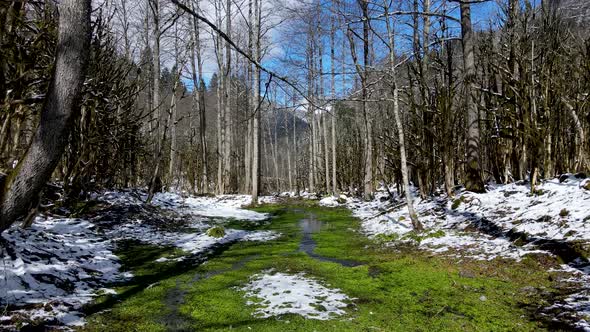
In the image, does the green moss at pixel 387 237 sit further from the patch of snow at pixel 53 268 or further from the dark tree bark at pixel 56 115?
the dark tree bark at pixel 56 115

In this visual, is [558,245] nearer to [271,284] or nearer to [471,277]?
[471,277]

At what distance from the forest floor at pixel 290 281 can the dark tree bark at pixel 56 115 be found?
1.65m

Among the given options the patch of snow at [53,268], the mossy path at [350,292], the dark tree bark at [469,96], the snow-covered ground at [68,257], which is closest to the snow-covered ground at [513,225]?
the mossy path at [350,292]

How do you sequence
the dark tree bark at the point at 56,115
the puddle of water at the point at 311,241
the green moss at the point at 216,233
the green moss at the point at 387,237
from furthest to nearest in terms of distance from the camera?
1. the green moss at the point at 216,233
2. the green moss at the point at 387,237
3. the puddle of water at the point at 311,241
4. the dark tree bark at the point at 56,115

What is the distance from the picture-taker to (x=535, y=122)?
7.45 meters

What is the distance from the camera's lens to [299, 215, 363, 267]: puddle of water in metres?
6.63

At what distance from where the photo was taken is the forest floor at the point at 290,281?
12.3 feet

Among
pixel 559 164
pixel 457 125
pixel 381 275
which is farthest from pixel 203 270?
pixel 457 125

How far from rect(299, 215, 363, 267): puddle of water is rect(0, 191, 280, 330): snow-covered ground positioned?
1.05 m

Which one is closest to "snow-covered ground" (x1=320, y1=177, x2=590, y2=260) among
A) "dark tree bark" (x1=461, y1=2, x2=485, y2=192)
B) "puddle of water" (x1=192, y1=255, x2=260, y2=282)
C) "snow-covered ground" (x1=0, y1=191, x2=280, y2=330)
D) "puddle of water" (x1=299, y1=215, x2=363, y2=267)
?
"dark tree bark" (x1=461, y1=2, x2=485, y2=192)

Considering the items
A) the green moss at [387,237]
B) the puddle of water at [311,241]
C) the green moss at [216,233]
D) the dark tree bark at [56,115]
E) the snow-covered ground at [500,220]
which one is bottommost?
the puddle of water at [311,241]

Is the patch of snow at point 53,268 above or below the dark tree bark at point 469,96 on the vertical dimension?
below

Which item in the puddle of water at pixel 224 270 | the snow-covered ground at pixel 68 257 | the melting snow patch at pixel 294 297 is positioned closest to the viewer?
the snow-covered ground at pixel 68 257

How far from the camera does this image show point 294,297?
4516 millimetres
